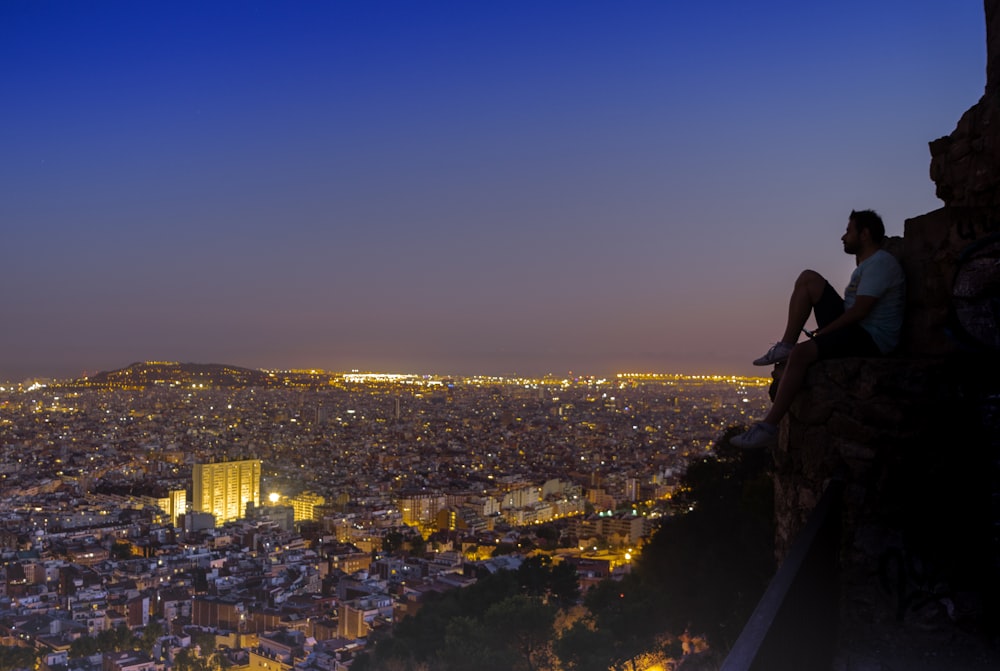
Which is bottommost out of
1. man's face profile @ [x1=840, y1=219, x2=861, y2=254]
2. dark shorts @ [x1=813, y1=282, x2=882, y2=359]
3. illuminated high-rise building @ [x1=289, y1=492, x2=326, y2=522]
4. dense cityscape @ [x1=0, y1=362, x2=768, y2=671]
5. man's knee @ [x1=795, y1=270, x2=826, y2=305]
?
illuminated high-rise building @ [x1=289, y1=492, x2=326, y2=522]

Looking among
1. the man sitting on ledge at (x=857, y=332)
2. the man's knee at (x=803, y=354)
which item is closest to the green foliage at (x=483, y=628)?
the man sitting on ledge at (x=857, y=332)

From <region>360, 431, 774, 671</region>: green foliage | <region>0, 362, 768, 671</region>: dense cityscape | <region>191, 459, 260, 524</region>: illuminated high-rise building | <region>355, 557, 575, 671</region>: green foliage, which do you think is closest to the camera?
<region>360, 431, 774, 671</region>: green foliage

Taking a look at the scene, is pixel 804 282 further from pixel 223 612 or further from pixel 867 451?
pixel 223 612

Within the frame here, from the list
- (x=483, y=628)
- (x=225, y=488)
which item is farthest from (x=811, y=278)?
(x=225, y=488)

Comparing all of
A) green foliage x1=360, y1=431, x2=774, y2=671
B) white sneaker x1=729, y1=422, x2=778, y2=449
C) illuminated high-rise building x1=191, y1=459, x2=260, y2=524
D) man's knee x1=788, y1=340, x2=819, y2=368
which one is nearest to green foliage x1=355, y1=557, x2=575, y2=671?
green foliage x1=360, y1=431, x2=774, y2=671

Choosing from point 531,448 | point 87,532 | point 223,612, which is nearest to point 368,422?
point 531,448

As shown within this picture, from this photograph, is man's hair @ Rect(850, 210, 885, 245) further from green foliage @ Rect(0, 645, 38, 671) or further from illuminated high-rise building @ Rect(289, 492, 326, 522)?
illuminated high-rise building @ Rect(289, 492, 326, 522)
